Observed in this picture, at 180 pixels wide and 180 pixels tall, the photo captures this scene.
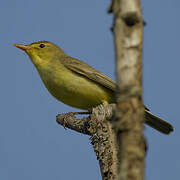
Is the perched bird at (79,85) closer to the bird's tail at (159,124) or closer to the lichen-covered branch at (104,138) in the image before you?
the bird's tail at (159,124)

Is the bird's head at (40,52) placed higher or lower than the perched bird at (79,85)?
higher

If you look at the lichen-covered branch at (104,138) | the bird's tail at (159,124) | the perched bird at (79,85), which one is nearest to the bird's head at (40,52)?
the perched bird at (79,85)

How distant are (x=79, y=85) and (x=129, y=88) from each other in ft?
17.3

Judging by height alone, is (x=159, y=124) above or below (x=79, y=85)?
below

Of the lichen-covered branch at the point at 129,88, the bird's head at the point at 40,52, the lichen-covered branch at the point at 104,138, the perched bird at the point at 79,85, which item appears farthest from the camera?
the bird's head at the point at 40,52

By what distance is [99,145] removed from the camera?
17.2 feet

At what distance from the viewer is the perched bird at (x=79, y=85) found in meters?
7.79

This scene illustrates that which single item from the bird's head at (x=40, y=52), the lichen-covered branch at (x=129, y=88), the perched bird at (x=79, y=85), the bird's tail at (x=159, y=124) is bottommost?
the lichen-covered branch at (x=129, y=88)

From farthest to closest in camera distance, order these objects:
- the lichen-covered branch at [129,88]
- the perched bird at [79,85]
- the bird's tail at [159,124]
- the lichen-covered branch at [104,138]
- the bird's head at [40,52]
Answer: the bird's head at [40,52] → the bird's tail at [159,124] → the perched bird at [79,85] → the lichen-covered branch at [104,138] → the lichen-covered branch at [129,88]

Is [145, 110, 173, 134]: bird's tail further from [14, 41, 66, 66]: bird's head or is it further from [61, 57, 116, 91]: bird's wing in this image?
[14, 41, 66, 66]: bird's head

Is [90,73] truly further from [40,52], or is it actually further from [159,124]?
[159,124]

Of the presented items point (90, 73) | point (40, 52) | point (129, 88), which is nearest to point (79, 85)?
point (90, 73)

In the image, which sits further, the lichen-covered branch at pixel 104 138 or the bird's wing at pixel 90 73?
the bird's wing at pixel 90 73

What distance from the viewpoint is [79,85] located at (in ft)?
25.7
